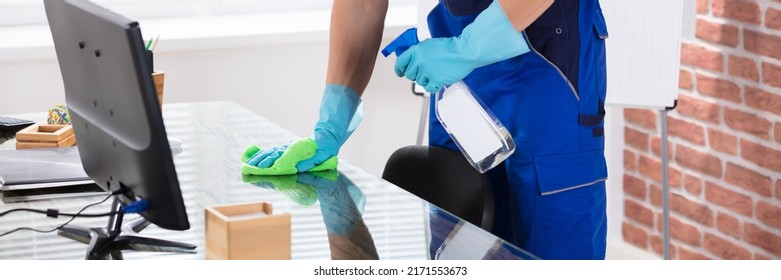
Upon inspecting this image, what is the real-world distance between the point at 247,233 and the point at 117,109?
0.94 ft

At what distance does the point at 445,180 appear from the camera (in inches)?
80.6

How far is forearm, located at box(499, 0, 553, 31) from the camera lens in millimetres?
1859

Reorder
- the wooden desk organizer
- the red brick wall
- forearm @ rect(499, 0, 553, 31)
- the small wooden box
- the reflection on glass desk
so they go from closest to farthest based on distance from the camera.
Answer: the small wooden box < the reflection on glass desk < forearm @ rect(499, 0, 553, 31) < the wooden desk organizer < the red brick wall

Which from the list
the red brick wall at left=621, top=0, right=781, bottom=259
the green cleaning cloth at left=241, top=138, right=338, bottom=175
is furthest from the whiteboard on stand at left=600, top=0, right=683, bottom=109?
the green cleaning cloth at left=241, top=138, right=338, bottom=175

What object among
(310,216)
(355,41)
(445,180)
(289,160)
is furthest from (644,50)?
(310,216)

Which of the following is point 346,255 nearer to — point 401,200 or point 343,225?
point 343,225

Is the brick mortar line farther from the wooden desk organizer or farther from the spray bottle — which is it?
the wooden desk organizer

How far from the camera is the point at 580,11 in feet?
6.61

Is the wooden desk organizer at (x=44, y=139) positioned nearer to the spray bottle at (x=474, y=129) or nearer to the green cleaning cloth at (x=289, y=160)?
the green cleaning cloth at (x=289, y=160)

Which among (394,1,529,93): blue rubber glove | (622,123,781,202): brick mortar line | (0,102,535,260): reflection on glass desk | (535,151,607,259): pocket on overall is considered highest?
(394,1,529,93): blue rubber glove

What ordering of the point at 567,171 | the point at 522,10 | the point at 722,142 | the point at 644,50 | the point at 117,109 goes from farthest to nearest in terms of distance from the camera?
1. the point at 722,142
2. the point at 644,50
3. the point at 567,171
4. the point at 522,10
5. the point at 117,109

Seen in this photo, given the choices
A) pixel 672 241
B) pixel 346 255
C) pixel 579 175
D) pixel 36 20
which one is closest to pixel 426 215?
pixel 346 255

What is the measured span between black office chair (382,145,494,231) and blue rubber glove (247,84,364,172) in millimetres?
120

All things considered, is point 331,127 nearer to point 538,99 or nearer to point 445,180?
point 445,180
